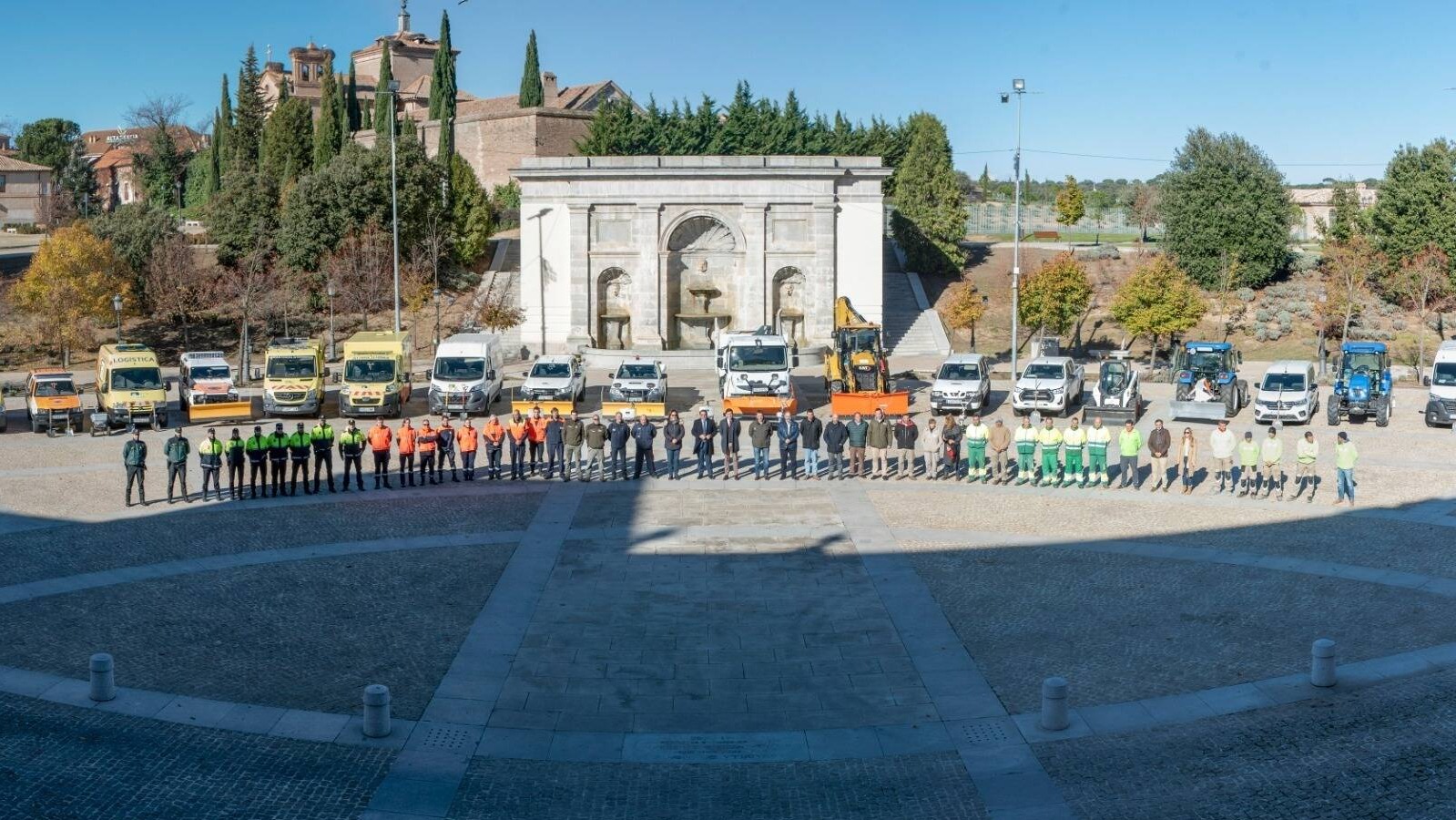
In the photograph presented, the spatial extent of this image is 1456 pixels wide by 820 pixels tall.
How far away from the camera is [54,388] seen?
33.7 m

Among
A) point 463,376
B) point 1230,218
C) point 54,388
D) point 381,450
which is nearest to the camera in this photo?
point 381,450

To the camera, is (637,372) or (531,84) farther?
(531,84)

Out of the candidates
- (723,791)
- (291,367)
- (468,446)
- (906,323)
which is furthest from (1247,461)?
(906,323)

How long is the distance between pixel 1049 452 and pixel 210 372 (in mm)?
21374

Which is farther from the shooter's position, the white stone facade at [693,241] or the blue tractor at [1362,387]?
the white stone facade at [693,241]

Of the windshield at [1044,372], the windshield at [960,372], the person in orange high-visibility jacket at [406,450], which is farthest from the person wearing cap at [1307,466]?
the person in orange high-visibility jacket at [406,450]

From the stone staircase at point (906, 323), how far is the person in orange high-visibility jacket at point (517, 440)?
28235 mm

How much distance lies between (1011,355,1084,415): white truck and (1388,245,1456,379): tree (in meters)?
23.1

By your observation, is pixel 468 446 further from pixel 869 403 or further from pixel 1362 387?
pixel 1362 387

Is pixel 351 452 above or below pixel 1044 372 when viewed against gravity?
below

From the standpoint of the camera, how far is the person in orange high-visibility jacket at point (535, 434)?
26656mm

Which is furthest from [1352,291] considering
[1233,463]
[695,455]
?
[695,455]

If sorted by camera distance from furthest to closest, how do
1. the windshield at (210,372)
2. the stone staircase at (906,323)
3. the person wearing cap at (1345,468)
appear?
the stone staircase at (906,323), the windshield at (210,372), the person wearing cap at (1345,468)

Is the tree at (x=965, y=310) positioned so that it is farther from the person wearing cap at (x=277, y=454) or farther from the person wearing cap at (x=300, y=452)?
the person wearing cap at (x=277, y=454)
